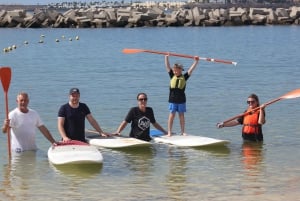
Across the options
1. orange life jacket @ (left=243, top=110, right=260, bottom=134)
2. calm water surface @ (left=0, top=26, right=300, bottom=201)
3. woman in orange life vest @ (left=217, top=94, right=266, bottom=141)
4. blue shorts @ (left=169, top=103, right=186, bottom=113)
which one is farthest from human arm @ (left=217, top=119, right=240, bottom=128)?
blue shorts @ (left=169, top=103, right=186, bottom=113)

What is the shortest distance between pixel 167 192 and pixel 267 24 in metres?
73.4

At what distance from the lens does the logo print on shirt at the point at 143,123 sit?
47.7 feet

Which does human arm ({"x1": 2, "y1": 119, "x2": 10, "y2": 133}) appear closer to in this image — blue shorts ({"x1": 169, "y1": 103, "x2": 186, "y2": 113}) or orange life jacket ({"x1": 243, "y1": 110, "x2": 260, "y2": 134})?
blue shorts ({"x1": 169, "y1": 103, "x2": 186, "y2": 113})

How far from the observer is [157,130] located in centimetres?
1559

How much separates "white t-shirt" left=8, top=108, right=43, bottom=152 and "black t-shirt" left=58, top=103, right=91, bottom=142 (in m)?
0.42

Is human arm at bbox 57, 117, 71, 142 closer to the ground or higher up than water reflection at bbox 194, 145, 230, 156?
higher up

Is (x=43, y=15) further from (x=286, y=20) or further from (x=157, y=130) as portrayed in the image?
(x=157, y=130)

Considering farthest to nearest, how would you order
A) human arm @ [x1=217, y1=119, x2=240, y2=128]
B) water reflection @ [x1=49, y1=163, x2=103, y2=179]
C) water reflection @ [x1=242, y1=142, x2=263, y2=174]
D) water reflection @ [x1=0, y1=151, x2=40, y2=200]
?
human arm @ [x1=217, y1=119, x2=240, y2=128] < water reflection @ [x1=242, y1=142, x2=263, y2=174] < water reflection @ [x1=49, y1=163, x2=103, y2=179] < water reflection @ [x1=0, y1=151, x2=40, y2=200]

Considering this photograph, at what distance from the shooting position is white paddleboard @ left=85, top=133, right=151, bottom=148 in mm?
14352

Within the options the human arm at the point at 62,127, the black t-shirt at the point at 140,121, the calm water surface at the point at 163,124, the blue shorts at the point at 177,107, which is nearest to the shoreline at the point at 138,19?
the calm water surface at the point at 163,124

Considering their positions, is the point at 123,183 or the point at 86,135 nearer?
the point at 123,183

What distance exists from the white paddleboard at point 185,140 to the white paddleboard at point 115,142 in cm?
56

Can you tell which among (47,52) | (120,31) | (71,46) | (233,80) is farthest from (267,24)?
(233,80)

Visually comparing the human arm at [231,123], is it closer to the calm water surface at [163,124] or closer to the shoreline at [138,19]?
the calm water surface at [163,124]
